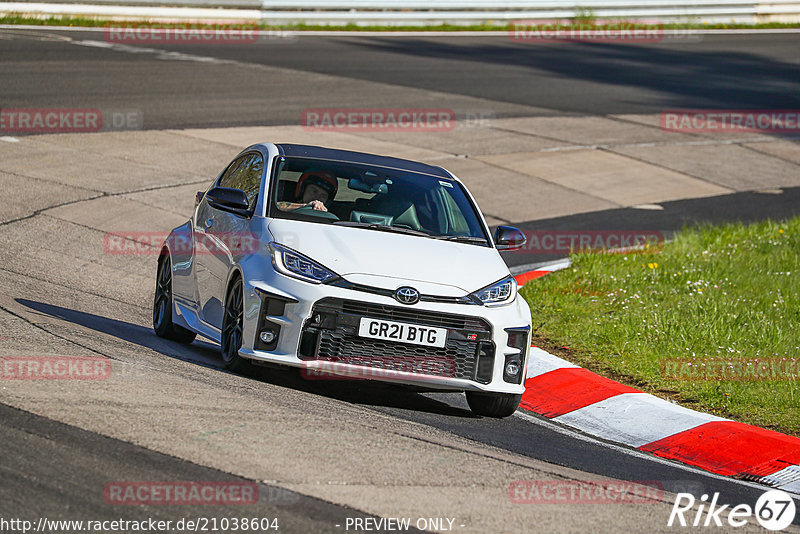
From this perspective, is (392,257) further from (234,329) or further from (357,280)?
(234,329)

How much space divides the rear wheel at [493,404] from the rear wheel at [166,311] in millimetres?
2426

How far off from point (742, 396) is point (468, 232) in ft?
7.24

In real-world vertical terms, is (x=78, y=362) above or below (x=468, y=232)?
below

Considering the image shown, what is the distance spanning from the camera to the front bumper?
23.6 ft

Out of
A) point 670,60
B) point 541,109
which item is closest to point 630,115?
point 541,109

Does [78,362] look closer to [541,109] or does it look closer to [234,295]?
[234,295]

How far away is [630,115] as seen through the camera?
24.0 metres

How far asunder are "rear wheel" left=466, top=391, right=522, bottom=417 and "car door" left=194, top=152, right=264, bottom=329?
1.74m

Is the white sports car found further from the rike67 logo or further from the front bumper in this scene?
the rike67 logo

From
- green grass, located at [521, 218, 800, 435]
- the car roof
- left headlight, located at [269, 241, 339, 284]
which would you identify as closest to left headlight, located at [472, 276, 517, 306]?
left headlight, located at [269, 241, 339, 284]

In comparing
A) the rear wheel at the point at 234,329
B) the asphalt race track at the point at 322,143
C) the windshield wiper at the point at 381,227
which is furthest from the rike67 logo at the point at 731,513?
the rear wheel at the point at 234,329

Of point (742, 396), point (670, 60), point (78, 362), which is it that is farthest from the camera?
point (670, 60)

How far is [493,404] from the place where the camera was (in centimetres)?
779

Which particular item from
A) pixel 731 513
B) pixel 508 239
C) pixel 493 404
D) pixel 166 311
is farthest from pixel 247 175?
pixel 731 513
